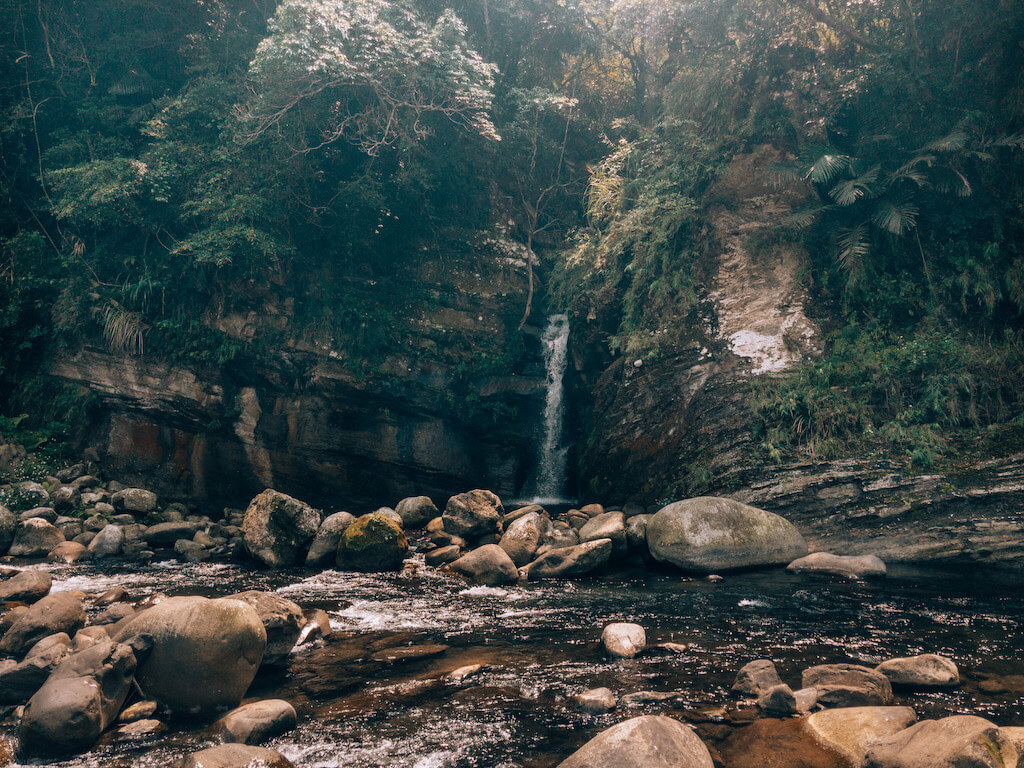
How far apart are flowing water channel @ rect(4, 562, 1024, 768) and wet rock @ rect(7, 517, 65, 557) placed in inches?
71.7

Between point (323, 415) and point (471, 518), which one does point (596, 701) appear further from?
point (323, 415)

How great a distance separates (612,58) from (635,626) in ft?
63.2

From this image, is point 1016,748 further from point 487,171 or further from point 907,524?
point 487,171

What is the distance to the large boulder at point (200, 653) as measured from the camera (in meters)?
5.01

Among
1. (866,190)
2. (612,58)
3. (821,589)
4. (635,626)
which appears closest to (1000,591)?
(821,589)

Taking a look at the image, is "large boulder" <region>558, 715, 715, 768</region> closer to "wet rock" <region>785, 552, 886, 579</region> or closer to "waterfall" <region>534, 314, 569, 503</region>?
"wet rock" <region>785, 552, 886, 579</region>

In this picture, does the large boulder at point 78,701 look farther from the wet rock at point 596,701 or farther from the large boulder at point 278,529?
the large boulder at point 278,529

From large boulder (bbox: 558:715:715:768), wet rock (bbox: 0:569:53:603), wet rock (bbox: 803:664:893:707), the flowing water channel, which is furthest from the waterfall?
large boulder (bbox: 558:715:715:768)

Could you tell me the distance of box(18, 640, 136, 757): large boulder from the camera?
4374mm

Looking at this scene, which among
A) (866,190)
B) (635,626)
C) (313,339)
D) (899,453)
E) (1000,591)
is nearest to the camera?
(635,626)

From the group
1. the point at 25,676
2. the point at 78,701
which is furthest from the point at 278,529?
the point at 78,701

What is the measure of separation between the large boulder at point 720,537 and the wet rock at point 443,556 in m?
3.18

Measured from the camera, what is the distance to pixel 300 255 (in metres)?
16.3

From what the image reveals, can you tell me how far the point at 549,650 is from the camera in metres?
6.16
